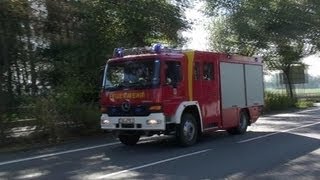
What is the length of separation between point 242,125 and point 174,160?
692 cm

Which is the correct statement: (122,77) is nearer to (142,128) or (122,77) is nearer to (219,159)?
(142,128)

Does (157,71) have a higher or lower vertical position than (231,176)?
higher

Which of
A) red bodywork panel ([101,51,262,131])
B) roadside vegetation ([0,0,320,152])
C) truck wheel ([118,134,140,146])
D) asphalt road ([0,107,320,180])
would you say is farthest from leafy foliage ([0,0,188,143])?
red bodywork panel ([101,51,262,131])

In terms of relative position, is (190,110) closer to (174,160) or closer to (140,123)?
(140,123)

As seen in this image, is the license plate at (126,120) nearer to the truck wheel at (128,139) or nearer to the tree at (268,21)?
the truck wheel at (128,139)

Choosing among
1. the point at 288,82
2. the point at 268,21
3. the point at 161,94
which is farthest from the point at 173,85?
the point at 288,82

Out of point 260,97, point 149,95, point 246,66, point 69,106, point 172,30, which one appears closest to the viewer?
point 149,95

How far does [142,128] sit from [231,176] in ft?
14.4

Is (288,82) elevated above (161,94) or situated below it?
above

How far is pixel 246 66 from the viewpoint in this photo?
63.6 ft

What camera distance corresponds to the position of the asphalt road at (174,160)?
10664 millimetres

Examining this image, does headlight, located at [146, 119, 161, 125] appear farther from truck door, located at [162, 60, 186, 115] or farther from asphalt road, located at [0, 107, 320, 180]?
asphalt road, located at [0, 107, 320, 180]

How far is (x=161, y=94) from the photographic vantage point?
1422 centimetres

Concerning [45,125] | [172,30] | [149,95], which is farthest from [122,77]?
[172,30]
